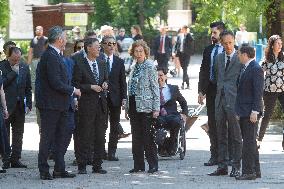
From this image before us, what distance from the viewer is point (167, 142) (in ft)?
55.9

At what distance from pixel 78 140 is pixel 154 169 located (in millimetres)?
1134

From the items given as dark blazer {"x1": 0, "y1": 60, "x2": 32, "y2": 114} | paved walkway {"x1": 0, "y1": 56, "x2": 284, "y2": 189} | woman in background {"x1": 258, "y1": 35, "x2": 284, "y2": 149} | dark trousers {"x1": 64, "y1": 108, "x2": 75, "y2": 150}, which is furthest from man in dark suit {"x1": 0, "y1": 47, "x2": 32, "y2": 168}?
woman in background {"x1": 258, "y1": 35, "x2": 284, "y2": 149}

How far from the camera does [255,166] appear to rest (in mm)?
14258

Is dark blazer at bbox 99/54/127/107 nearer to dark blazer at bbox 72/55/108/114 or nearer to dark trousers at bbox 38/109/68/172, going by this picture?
dark blazer at bbox 72/55/108/114

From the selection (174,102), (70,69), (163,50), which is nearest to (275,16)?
(174,102)

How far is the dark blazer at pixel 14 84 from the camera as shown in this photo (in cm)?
1617

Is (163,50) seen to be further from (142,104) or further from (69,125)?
(69,125)

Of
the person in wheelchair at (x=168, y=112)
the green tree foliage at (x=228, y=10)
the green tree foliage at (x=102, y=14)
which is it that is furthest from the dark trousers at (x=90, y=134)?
the green tree foliage at (x=102, y=14)

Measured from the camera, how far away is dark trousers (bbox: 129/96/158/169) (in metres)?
15.2

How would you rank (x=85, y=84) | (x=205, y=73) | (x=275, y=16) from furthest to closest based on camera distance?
(x=275, y=16) → (x=205, y=73) → (x=85, y=84)

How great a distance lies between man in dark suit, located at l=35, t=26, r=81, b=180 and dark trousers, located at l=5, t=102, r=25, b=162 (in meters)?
1.82

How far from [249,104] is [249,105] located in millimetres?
13

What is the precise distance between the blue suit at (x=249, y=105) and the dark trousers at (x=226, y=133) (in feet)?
1.38

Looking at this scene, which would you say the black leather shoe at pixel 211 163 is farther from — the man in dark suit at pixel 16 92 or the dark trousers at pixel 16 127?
the dark trousers at pixel 16 127
